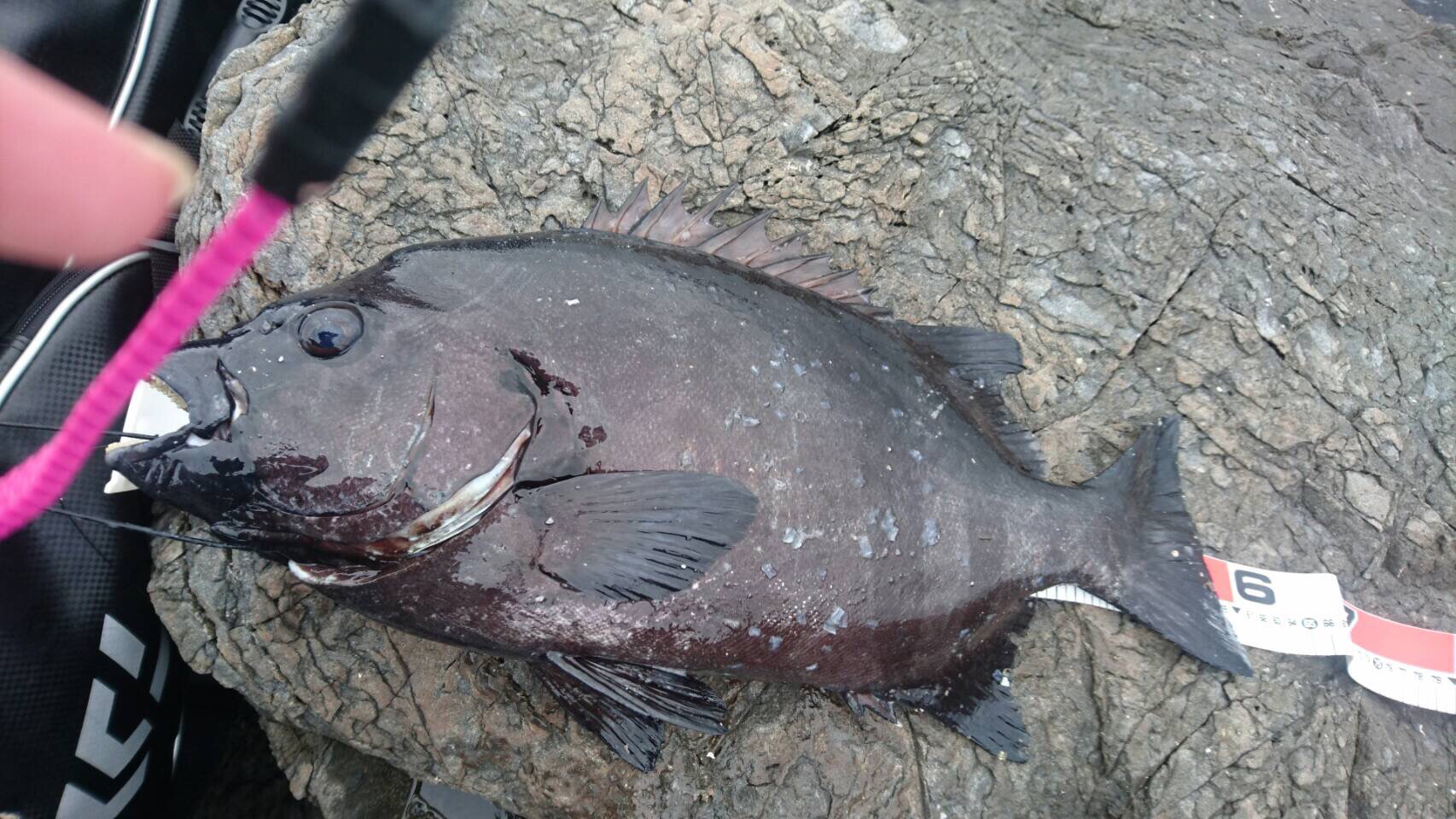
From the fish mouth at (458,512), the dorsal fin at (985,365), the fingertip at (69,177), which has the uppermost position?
the fingertip at (69,177)

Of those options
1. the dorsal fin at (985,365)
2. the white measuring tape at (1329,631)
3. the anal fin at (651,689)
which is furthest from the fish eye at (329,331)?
the white measuring tape at (1329,631)

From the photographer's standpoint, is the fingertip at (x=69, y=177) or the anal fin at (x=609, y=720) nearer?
the fingertip at (x=69, y=177)

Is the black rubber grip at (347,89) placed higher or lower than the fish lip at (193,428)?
higher

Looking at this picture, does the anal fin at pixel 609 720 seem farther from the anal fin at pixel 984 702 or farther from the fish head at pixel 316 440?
the anal fin at pixel 984 702

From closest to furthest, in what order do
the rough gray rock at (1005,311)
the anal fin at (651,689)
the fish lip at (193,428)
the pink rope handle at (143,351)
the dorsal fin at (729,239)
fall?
the pink rope handle at (143,351), the fish lip at (193,428), the anal fin at (651,689), the dorsal fin at (729,239), the rough gray rock at (1005,311)

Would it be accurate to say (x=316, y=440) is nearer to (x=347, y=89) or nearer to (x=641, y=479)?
(x=641, y=479)

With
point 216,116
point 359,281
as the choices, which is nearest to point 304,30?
point 216,116
